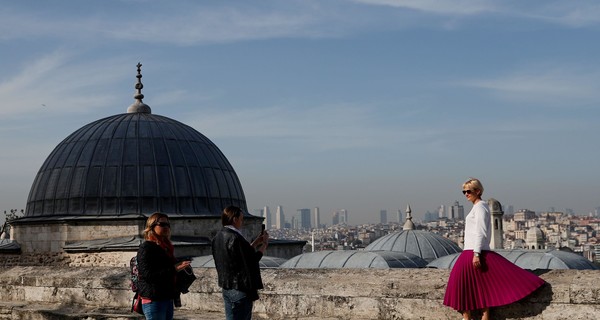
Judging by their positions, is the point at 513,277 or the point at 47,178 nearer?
the point at 513,277

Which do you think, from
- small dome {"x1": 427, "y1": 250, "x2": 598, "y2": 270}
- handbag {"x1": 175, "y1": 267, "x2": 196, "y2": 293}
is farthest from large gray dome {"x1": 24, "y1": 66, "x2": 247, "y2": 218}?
handbag {"x1": 175, "y1": 267, "x2": 196, "y2": 293}

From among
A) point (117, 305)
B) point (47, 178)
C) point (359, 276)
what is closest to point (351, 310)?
point (359, 276)

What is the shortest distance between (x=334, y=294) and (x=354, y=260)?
1497cm

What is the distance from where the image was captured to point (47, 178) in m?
27.9

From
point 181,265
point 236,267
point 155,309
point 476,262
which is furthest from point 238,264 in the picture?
point 476,262

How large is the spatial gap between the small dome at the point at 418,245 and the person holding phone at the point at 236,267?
21448 millimetres

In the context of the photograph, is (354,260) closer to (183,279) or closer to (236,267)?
(183,279)

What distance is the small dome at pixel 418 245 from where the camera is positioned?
2811 centimetres

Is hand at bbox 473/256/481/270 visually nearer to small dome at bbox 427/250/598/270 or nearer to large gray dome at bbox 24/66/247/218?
small dome at bbox 427/250/598/270

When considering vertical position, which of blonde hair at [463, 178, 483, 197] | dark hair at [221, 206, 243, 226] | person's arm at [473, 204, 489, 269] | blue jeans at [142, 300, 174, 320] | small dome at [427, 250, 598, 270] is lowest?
small dome at [427, 250, 598, 270]

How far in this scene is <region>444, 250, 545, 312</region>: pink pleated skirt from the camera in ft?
20.4

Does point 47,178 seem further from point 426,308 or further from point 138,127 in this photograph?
point 426,308

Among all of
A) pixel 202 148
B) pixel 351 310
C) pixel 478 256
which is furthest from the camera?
pixel 202 148

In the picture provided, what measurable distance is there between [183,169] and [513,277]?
21.7m
